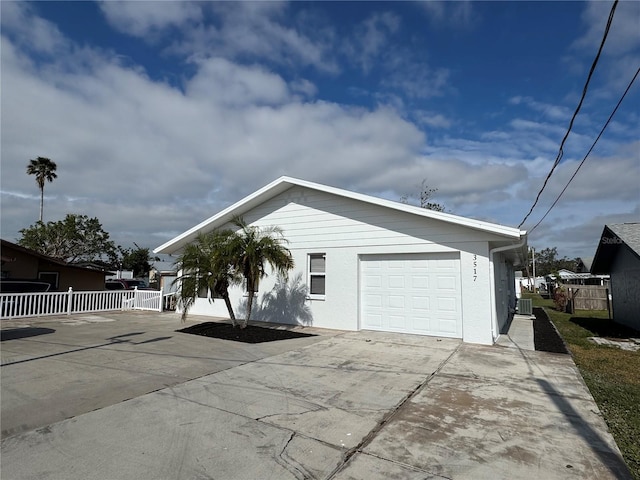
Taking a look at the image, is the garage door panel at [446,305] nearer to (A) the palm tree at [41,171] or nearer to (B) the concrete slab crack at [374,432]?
(B) the concrete slab crack at [374,432]

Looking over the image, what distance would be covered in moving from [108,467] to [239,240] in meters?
7.29

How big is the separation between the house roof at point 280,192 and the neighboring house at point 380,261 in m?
0.03

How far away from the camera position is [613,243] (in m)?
Result: 14.3

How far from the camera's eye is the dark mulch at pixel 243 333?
9.72 m

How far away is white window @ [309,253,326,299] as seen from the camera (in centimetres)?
1202

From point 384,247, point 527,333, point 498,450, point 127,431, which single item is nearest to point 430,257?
point 384,247

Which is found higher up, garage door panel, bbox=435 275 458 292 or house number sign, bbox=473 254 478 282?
house number sign, bbox=473 254 478 282

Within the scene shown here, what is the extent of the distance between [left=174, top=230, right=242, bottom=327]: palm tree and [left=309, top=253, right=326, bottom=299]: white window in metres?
2.68

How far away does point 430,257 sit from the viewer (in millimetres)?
10156

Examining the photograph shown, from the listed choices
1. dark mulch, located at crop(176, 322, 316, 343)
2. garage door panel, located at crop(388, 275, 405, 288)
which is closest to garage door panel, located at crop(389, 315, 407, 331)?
garage door panel, located at crop(388, 275, 405, 288)

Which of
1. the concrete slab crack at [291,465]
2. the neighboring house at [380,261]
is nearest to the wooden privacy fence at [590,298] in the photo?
Answer: the neighboring house at [380,261]

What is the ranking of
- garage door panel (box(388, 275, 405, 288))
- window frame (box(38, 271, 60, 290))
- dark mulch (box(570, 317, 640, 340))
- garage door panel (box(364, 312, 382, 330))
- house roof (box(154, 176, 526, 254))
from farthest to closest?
window frame (box(38, 271, 60, 290)) → dark mulch (box(570, 317, 640, 340)) → garage door panel (box(364, 312, 382, 330)) → garage door panel (box(388, 275, 405, 288)) → house roof (box(154, 176, 526, 254))

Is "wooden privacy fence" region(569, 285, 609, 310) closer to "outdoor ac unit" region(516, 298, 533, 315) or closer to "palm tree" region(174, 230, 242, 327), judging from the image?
"outdoor ac unit" region(516, 298, 533, 315)

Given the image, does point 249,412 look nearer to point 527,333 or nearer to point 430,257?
point 430,257
